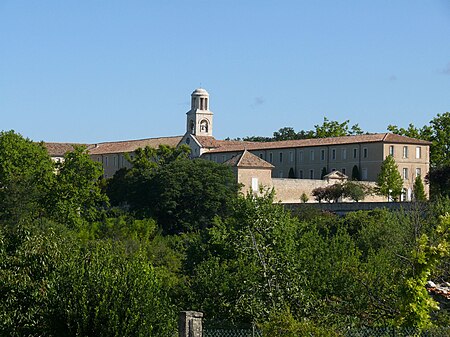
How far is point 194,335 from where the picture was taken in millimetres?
12523

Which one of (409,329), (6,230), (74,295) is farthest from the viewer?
(6,230)

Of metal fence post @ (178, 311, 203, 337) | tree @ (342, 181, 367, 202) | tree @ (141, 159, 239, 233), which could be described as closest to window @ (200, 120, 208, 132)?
tree @ (342, 181, 367, 202)

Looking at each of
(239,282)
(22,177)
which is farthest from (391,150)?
(239,282)

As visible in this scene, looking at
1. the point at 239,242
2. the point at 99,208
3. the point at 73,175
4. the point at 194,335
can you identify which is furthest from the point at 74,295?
the point at 99,208

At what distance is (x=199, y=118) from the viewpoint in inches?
4208

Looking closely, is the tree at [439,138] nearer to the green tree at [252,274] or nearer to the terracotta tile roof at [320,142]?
the terracotta tile roof at [320,142]

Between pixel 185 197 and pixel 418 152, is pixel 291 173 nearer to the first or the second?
pixel 418 152

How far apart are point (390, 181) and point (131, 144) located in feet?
134

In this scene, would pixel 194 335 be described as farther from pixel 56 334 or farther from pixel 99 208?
pixel 99 208

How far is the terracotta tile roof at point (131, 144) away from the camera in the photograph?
10819 centimetres

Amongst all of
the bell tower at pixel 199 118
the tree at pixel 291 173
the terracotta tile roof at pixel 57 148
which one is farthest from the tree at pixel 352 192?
the terracotta tile roof at pixel 57 148

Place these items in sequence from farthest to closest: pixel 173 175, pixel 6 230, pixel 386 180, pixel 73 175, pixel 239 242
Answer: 1. pixel 386 180
2. pixel 173 175
3. pixel 73 175
4. pixel 6 230
5. pixel 239 242

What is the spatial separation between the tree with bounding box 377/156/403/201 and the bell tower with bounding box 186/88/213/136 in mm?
30605

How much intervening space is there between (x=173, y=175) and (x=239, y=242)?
50.9 m
